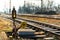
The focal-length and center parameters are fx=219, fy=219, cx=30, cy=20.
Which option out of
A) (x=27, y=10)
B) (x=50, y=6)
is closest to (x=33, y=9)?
(x=27, y=10)

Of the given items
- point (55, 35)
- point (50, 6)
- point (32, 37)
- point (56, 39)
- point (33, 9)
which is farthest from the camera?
point (33, 9)

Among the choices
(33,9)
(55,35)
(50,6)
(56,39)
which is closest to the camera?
(56,39)

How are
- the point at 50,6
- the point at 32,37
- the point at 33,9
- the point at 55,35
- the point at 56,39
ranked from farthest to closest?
the point at 33,9 < the point at 50,6 < the point at 55,35 < the point at 56,39 < the point at 32,37

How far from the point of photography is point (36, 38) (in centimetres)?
1055

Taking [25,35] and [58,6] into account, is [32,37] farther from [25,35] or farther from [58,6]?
[58,6]

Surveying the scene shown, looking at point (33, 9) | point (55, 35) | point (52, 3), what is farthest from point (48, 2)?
point (55, 35)

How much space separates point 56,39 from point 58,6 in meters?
78.8

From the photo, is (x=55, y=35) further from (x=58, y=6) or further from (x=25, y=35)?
(x=58, y=6)

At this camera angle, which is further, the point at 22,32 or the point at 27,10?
the point at 27,10

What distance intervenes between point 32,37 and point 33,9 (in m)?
88.3

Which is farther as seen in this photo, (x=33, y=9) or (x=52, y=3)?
(x=33, y=9)

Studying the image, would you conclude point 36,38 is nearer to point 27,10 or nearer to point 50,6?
point 50,6

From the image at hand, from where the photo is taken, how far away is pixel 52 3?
91.1 meters

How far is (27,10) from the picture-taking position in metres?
103
